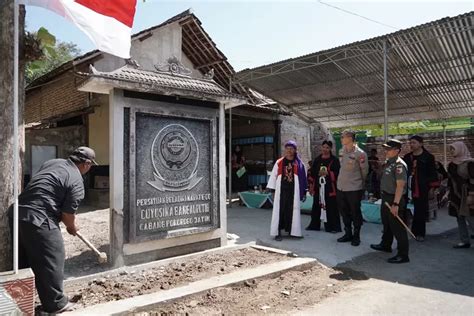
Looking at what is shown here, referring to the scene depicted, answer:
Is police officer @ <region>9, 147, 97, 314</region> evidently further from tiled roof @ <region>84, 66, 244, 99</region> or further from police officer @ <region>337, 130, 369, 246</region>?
police officer @ <region>337, 130, 369, 246</region>

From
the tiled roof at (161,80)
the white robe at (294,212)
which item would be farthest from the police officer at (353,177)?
the tiled roof at (161,80)

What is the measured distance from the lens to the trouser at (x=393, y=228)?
533 cm

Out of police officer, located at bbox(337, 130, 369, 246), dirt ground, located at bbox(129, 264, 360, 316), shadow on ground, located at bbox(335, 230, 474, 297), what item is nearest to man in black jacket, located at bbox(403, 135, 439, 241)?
shadow on ground, located at bbox(335, 230, 474, 297)

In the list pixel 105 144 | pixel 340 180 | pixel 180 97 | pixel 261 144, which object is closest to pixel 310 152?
pixel 261 144

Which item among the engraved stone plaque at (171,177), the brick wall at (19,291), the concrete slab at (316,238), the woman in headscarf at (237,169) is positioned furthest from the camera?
the woman in headscarf at (237,169)

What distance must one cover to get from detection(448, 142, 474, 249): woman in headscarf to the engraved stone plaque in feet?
13.1

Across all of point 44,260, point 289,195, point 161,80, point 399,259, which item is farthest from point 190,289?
point 399,259

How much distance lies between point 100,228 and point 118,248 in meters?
3.15

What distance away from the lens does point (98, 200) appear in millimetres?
10906

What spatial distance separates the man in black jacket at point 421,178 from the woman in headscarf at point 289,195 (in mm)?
2072

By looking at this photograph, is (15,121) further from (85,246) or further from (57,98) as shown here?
(57,98)

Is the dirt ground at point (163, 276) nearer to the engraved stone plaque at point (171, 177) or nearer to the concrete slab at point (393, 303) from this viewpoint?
the engraved stone plaque at point (171, 177)

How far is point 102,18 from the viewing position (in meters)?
3.61

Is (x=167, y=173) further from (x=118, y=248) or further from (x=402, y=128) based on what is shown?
(x=402, y=128)
